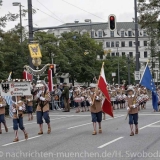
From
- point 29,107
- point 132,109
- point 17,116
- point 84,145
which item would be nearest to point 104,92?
point 132,109

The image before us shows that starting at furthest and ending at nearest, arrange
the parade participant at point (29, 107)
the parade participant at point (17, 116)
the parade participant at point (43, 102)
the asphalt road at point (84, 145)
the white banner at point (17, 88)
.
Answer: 1. the parade participant at point (29, 107)
2. the parade participant at point (43, 102)
3. the white banner at point (17, 88)
4. the parade participant at point (17, 116)
5. the asphalt road at point (84, 145)

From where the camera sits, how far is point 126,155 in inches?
454

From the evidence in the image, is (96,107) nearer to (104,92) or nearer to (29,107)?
(104,92)

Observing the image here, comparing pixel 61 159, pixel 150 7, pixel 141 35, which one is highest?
pixel 141 35

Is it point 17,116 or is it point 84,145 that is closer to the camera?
point 84,145

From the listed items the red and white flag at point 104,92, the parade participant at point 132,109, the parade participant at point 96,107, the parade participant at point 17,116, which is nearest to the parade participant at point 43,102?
the parade participant at point 17,116

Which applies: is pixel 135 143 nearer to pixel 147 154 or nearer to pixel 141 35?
pixel 147 154

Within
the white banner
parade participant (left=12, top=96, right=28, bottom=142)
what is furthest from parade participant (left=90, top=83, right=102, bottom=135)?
parade participant (left=12, top=96, right=28, bottom=142)

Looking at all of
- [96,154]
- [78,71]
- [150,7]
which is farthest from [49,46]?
[96,154]

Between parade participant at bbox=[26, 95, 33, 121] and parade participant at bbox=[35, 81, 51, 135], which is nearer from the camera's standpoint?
parade participant at bbox=[35, 81, 51, 135]

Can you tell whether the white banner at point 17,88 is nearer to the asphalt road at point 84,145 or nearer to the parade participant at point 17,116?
the parade participant at point 17,116

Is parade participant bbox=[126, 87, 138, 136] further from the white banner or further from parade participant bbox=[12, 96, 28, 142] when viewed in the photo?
parade participant bbox=[12, 96, 28, 142]

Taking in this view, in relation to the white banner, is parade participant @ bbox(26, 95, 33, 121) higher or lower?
lower

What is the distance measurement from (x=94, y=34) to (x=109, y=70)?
204 feet
